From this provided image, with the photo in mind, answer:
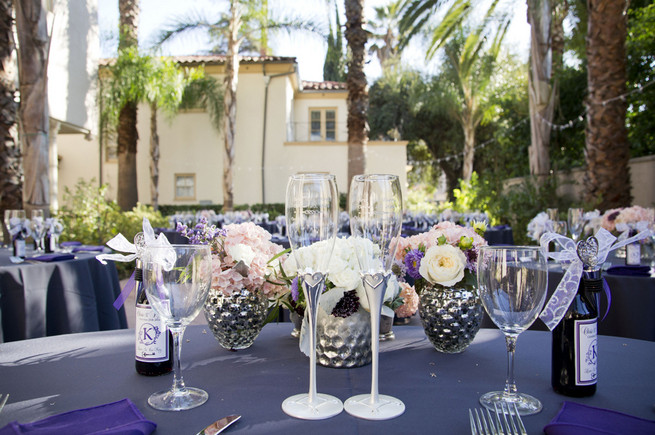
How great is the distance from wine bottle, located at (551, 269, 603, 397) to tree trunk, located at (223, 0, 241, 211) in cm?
1284

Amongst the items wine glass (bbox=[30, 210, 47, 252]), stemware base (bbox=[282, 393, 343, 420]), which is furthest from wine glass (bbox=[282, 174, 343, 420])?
wine glass (bbox=[30, 210, 47, 252])

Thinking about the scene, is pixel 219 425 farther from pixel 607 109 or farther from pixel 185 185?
pixel 185 185

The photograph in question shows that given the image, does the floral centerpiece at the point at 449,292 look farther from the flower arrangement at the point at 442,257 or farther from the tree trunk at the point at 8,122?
the tree trunk at the point at 8,122

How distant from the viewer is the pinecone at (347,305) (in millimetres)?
1244

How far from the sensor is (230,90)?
1333 cm

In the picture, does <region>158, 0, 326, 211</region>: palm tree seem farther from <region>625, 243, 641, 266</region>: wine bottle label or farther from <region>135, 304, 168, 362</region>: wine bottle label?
<region>135, 304, 168, 362</region>: wine bottle label

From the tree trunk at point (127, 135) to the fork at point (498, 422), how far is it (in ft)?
47.0

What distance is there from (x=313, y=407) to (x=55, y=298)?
10.1ft

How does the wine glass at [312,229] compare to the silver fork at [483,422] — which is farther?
the wine glass at [312,229]

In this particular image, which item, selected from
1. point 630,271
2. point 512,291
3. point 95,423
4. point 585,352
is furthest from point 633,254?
point 95,423

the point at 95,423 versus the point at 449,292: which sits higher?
the point at 449,292

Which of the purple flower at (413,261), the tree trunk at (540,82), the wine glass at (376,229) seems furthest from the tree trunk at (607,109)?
the wine glass at (376,229)

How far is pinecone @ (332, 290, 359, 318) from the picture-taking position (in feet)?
4.08

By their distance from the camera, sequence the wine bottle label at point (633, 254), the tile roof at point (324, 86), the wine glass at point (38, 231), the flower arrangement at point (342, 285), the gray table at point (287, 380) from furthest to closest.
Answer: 1. the tile roof at point (324, 86)
2. the wine glass at point (38, 231)
3. the wine bottle label at point (633, 254)
4. the flower arrangement at point (342, 285)
5. the gray table at point (287, 380)
